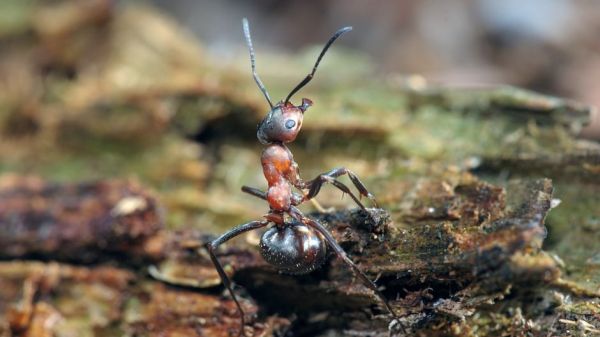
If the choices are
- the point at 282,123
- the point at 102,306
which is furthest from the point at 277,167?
the point at 102,306

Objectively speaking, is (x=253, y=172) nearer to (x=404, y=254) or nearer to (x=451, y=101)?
(x=451, y=101)

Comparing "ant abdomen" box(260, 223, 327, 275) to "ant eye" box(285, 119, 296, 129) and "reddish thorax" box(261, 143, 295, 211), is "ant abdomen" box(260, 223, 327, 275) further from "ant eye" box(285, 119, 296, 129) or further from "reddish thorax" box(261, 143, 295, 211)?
"ant eye" box(285, 119, 296, 129)

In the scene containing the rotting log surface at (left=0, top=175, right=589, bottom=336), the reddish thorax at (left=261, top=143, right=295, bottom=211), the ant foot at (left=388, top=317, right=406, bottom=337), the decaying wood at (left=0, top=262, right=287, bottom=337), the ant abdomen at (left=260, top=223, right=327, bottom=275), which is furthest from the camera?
the reddish thorax at (left=261, top=143, right=295, bottom=211)

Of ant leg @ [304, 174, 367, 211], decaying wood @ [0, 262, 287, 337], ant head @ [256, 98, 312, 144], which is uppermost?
ant head @ [256, 98, 312, 144]

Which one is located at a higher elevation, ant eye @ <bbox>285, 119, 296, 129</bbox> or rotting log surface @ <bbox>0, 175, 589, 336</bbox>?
ant eye @ <bbox>285, 119, 296, 129</bbox>

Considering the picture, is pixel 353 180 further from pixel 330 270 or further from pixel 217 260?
pixel 217 260

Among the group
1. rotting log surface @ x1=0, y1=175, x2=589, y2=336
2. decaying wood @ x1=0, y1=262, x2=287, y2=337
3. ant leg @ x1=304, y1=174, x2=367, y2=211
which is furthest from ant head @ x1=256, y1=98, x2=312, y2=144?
decaying wood @ x1=0, y1=262, x2=287, y2=337

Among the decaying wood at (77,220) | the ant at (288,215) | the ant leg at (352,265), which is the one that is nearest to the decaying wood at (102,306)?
the decaying wood at (77,220)

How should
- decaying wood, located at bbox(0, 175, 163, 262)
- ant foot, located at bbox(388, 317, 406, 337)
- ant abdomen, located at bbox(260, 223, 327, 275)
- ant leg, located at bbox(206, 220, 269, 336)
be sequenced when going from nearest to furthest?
ant foot, located at bbox(388, 317, 406, 337) → ant abdomen, located at bbox(260, 223, 327, 275) → ant leg, located at bbox(206, 220, 269, 336) → decaying wood, located at bbox(0, 175, 163, 262)
